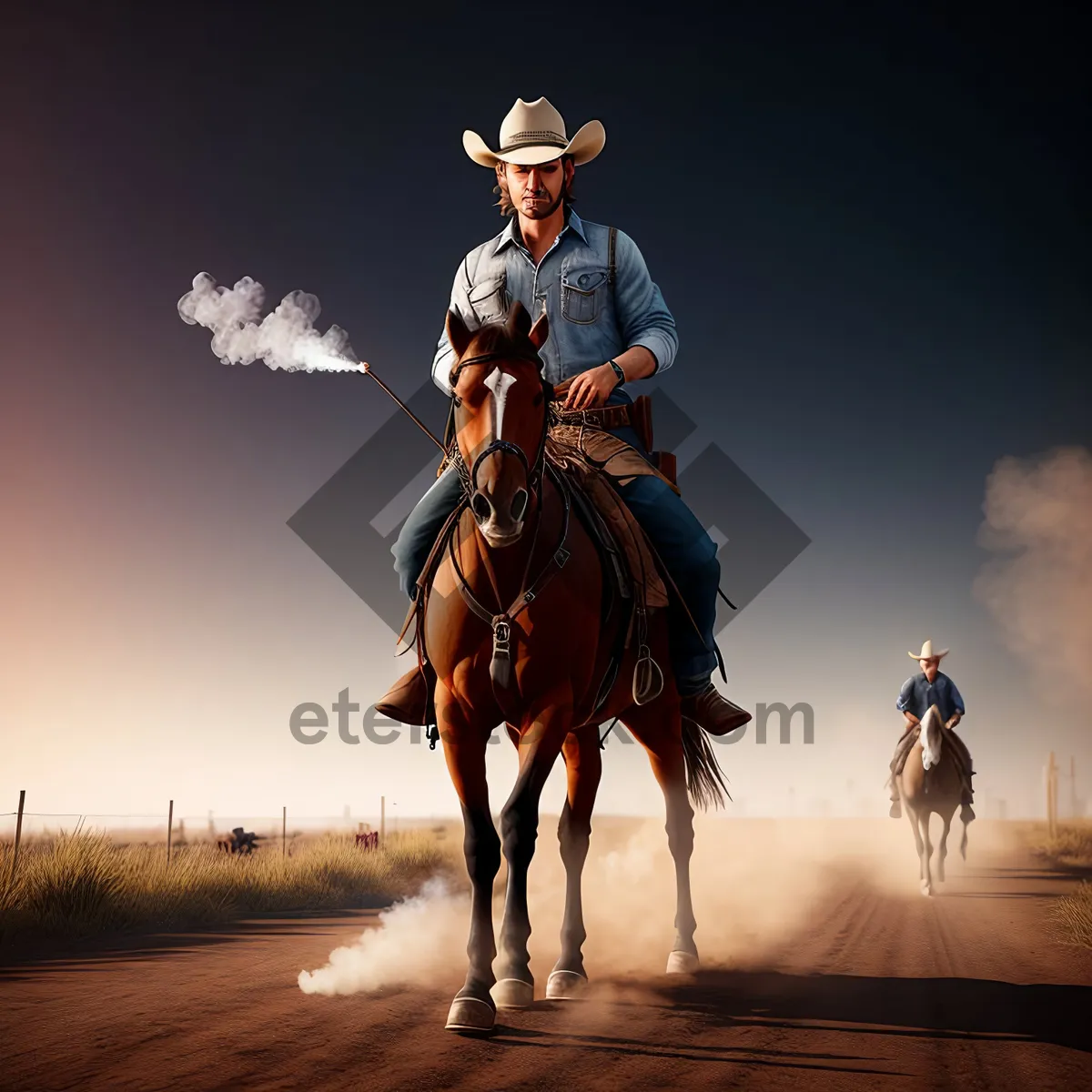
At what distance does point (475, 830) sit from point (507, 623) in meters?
1.08

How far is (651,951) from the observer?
779cm

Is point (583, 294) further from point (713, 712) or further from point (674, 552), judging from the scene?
point (713, 712)

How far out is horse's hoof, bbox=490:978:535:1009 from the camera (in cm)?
552

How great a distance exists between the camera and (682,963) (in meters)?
7.05

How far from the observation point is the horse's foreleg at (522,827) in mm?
5402

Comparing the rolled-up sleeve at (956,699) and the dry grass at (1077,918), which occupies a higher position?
the rolled-up sleeve at (956,699)

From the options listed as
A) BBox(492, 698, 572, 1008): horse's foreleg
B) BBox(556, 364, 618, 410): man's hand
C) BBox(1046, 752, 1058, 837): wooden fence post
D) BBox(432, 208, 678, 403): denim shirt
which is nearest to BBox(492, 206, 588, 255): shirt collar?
BBox(432, 208, 678, 403): denim shirt

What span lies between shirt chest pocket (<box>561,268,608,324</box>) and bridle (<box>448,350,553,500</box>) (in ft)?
5.62

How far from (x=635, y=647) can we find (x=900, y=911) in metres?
6.81

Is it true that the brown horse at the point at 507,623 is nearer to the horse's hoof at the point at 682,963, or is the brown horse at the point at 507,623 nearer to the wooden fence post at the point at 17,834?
the horse's hoof at the point at 682,963

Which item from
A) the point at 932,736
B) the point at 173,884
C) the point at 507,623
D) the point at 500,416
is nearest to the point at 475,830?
the point at 507,623

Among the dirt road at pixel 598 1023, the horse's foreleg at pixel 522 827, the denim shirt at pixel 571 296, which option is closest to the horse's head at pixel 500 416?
the horse's foreleg at pixel 522 827

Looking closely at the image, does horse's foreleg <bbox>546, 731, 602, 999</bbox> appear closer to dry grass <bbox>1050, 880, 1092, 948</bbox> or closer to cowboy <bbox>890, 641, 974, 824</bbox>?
dry grass <bbox>1050, 880, 1092, 948</bbox>

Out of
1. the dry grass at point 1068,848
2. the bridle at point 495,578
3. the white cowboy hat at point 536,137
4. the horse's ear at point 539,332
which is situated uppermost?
the white cowboy hat at point 536,137
